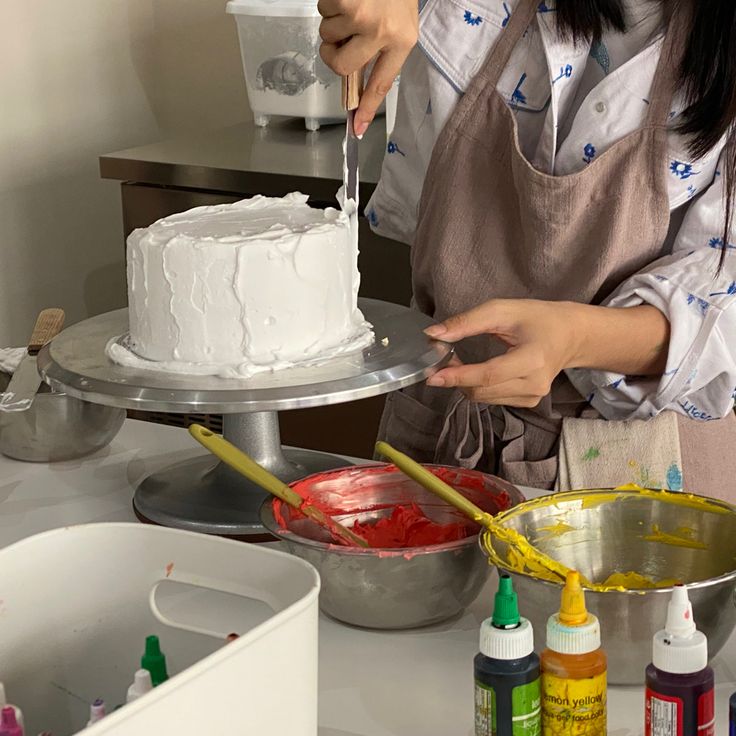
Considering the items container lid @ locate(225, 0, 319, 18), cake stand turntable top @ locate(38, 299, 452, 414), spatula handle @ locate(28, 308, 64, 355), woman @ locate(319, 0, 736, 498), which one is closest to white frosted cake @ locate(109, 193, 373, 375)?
cake stand turntable top @ locate(38, 299, 452, 414)

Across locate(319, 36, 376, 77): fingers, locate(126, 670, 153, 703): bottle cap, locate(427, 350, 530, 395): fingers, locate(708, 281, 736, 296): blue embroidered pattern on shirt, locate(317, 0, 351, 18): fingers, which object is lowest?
locate(126, 670, 153, 703): bottle cap

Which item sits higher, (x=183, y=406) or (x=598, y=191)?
(x=598, y=191)

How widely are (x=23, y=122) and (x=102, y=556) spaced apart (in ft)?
6.69

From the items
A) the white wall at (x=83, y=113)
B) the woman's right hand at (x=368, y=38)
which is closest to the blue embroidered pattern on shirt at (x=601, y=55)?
the woman's right hand at (x=368, y=38)

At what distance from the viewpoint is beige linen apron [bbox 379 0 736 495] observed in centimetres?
129

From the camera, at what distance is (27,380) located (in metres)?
1.40

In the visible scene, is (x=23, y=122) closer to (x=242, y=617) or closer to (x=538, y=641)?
(x=242, y=617)

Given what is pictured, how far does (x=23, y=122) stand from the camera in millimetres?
2674

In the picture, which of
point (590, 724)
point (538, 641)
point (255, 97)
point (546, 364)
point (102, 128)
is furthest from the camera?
point (102, 128)

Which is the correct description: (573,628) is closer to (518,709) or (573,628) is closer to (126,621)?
(518,709)

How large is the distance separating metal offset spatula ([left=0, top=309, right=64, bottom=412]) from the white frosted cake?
0.66 feet

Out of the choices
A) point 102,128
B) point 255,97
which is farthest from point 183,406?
point 102,128

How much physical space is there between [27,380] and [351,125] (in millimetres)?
484

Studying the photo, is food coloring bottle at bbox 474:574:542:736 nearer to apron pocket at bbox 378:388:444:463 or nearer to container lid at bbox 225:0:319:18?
apron pocket at bbox 378:388:444:463
